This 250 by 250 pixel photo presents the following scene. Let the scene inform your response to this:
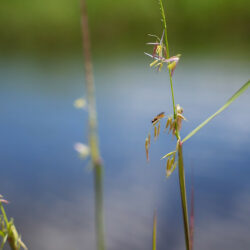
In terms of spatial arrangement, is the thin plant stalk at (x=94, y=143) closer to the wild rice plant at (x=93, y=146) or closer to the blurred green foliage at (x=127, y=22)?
the wild rice plant at (x=93, y=146)

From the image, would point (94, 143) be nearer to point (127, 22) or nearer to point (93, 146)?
point (93, 146)

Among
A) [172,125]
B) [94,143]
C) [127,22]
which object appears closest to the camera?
[94,143]

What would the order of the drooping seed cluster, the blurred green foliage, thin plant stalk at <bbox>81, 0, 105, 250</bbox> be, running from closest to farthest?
thin plant stalk at <bbox>81, 0, 105, 250</bbox>, the drooping seed cluster, the blurred green foliage

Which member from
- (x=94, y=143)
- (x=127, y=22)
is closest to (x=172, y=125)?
(x=94, y=143)

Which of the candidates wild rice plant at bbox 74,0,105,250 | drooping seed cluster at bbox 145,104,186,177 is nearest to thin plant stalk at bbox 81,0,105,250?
wild rice plant at bbox 74,0,105,250

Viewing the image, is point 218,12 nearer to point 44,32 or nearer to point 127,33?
point 127,33

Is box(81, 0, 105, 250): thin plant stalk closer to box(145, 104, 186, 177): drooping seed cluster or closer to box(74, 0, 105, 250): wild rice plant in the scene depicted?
box(74, 0, 105, 250): wild rice plant

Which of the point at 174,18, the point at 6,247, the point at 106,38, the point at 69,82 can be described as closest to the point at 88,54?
the point at 6,247

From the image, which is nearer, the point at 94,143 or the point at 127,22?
the point at 94,143

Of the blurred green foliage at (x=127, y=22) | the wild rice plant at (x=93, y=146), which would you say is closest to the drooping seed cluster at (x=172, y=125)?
the wild rice plant at (x=93, y=146)
